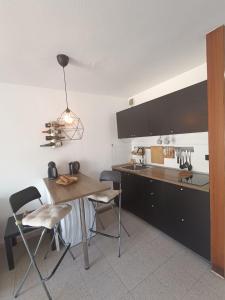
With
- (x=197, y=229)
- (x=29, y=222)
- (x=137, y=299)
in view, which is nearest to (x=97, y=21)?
(x=29, y=222)

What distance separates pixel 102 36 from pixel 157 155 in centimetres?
202

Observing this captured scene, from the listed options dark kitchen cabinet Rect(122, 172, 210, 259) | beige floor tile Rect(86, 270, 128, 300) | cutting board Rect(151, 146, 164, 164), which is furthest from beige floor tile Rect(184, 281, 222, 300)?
cutting board Rect(151, 146, 164, 164)

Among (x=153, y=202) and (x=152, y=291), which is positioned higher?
(x=153, y=202)

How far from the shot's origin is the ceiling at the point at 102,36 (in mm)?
1146

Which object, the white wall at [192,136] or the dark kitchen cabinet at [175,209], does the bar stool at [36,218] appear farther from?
the white wall at [192,136]

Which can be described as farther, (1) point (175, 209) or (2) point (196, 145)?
(2) point (196, 145)

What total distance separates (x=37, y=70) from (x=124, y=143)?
2.08 m

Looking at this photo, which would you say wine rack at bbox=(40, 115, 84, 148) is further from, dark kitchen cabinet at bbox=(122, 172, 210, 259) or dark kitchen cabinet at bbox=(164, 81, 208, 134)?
dark kitchen cabinet at bbox=(164, 81, 208, 134)

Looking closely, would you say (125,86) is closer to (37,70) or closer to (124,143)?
(124,143)

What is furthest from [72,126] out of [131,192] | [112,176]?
[131,192]

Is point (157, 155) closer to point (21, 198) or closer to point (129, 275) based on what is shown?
point (129, 275)

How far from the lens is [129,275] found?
1658 mm

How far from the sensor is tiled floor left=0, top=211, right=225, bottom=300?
4.81 ft

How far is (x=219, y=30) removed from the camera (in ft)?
4.58
